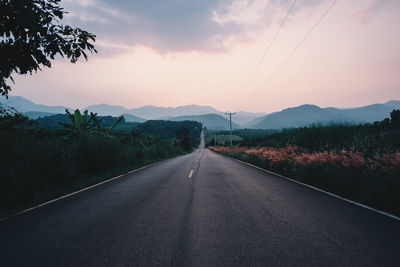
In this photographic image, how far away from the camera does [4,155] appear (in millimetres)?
6133

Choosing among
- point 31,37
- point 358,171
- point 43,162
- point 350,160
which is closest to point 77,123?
point 43,162

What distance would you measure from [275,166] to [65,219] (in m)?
10.8

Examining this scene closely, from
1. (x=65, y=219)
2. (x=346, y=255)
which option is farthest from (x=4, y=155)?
(x=346, y=255)

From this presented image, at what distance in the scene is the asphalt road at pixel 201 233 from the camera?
2.83 metres

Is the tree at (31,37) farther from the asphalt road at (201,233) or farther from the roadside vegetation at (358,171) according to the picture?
the roadside vegetation at (358,171)

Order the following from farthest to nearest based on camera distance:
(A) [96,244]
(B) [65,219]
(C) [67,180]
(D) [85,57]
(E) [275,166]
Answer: (E) [275,166], (C) [67,180], (D) [85,57], (B) [65,219], (A) [96,244]

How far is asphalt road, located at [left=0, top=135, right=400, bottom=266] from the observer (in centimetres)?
283

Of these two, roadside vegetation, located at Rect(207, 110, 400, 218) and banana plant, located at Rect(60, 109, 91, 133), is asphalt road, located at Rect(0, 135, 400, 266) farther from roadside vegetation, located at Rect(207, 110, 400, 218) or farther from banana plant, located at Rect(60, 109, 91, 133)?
banana plant, located at Rect(60, 109, 91, 133)

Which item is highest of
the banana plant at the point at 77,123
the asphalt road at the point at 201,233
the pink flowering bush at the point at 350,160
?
the banana plant at the point at 77,123

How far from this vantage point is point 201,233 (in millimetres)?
3639

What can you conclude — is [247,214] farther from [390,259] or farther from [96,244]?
[96,244]

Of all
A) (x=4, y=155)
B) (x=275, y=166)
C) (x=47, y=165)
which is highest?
(x=4, y=155)

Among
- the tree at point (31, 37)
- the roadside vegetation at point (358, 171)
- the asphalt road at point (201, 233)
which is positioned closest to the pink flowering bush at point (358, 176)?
the roadside vegetation at point (358, 171)

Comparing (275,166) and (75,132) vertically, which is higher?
(75,132)
